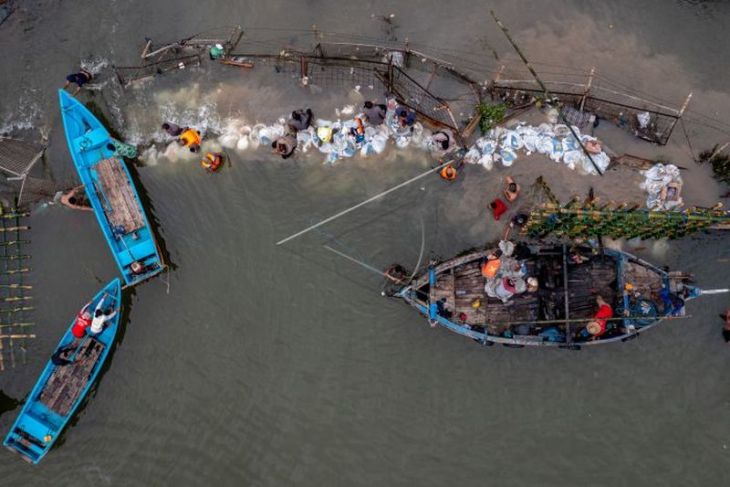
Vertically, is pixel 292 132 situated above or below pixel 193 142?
above

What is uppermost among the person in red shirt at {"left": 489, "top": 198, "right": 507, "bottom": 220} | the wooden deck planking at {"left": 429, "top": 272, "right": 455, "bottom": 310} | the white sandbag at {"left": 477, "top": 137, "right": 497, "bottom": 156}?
the white sandbag at {"left": 477, "top": 137, "right": 497, "bottom": 156}

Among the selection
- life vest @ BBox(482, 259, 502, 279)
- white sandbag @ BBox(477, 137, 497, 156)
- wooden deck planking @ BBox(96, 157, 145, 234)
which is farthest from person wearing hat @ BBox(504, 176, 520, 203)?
wooden deck planking @ BBox(96, 157, 145, 234)

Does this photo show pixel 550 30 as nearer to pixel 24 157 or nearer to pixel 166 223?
pixel 166 223

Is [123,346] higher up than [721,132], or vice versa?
[721,132]

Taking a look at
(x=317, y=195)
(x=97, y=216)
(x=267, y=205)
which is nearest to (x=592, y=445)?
(x=317, y=195)

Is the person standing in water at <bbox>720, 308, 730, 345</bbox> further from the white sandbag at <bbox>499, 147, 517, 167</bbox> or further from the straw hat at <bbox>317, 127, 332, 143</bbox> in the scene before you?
the straw hat at <bbox>317, 127, 332, 143</bbox>

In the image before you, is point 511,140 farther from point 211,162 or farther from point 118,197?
point 118,197

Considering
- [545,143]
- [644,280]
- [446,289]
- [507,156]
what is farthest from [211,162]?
[644,280]
